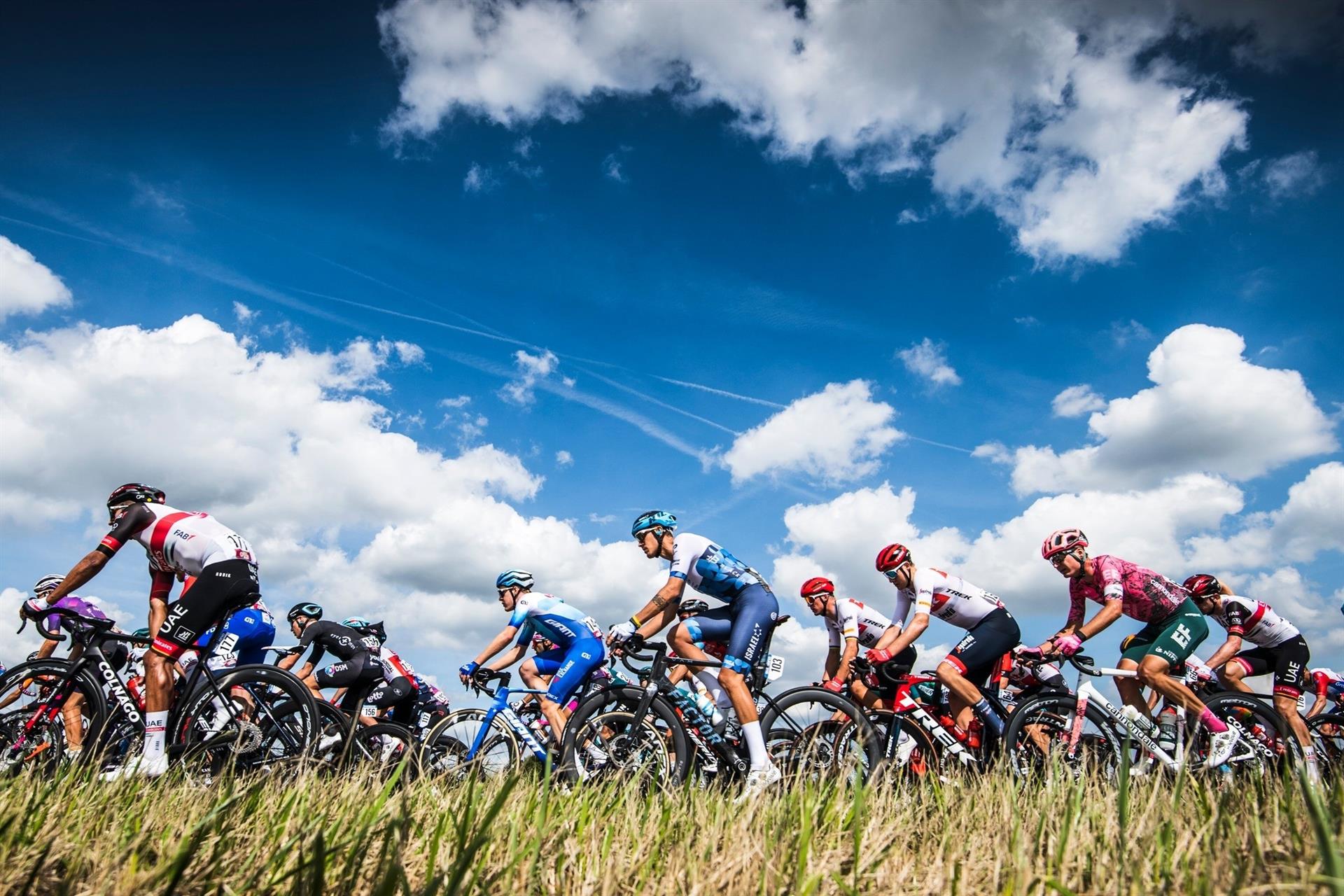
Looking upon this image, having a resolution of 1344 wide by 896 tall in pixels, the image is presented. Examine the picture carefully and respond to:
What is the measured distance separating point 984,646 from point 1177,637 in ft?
6.30

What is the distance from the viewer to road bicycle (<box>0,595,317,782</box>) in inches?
275

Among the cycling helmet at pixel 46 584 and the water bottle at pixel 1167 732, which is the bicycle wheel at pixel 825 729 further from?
the cycling helmet at pixel 46 584

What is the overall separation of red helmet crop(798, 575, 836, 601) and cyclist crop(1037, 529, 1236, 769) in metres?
2.32

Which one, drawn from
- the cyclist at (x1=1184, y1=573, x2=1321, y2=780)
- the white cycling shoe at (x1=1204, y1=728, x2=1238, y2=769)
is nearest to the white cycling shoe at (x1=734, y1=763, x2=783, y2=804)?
the white cycling shoe at (x1=1204, y1=728, x2=1238, y2=769)

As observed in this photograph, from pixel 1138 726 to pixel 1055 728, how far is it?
0.75 m

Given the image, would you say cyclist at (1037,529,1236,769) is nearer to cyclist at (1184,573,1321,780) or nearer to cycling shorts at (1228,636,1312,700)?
cyclist at (1184,573,1321,780)

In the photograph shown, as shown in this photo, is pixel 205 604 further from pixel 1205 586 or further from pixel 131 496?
pixel 1205 586

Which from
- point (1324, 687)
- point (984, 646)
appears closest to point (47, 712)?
point (984, 646)

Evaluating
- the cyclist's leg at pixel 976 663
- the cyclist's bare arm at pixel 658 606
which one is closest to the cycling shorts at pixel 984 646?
the cyclist's leg at pixel 976 663

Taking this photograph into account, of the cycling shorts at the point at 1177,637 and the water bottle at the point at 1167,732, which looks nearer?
the water bottle at the point at 1167,732

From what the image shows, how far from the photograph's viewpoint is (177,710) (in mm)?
6965

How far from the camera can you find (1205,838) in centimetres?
286

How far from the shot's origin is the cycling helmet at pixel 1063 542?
8328 mm

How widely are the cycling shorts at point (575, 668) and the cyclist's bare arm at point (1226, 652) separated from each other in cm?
759
